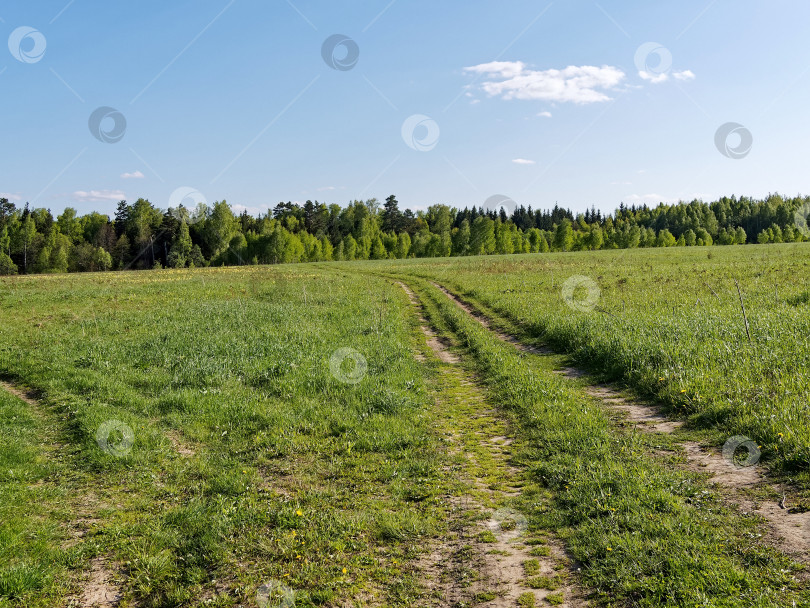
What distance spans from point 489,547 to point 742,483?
357 centimetres

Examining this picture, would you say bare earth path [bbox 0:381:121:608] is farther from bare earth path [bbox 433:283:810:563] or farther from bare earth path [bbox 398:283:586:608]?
bare earth path [bbox 433:283:810:563]

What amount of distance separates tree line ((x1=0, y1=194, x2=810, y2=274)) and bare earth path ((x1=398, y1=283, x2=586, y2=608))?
10489cm

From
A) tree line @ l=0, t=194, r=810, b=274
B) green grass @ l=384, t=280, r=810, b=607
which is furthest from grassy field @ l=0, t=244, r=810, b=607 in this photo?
tree line @ l=0, t=194, r=810, b=274

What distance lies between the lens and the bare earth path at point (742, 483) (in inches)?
206

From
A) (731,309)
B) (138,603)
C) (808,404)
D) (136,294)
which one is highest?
(136,294)

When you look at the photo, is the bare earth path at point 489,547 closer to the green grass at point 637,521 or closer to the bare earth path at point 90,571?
the green grass at point 637,521

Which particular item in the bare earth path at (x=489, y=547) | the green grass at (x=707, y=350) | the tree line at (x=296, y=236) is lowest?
the bare earth path at (x=489, y=547)

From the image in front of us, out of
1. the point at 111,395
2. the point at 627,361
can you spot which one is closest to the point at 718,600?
the point at 627,361

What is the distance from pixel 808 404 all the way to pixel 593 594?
6040mm

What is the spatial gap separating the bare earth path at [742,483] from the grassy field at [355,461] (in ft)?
0.71

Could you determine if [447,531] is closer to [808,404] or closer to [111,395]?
[808,404]

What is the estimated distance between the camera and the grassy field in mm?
5113

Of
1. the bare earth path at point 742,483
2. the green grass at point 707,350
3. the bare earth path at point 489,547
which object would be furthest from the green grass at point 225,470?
the green grass at point 707,350

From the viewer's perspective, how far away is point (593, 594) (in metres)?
4.72
